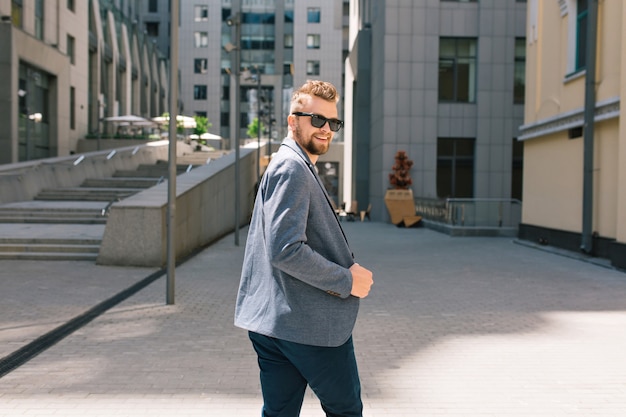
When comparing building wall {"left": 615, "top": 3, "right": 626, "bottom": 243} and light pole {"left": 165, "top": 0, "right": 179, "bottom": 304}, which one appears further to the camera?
building wall {"left": 615, "top": 3, "right": 626, "bottom": 243}

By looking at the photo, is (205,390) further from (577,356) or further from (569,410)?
(577,356)

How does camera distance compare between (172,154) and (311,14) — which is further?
(311,14)

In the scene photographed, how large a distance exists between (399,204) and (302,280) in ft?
85.6

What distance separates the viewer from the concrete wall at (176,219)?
37.0 ft

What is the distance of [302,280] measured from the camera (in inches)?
103

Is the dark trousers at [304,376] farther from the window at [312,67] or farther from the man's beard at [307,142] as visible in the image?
the window at [312,67]

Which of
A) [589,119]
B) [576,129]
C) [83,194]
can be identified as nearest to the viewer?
[589,119]

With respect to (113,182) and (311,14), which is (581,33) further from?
(311,14)

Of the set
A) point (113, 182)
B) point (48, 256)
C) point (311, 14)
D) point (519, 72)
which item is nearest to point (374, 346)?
point (48, 256)

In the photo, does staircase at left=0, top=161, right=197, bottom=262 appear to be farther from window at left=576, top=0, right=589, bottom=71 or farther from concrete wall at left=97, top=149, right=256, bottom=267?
window at left=576, top=0, right=589, bottom=71

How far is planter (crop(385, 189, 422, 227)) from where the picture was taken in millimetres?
28295

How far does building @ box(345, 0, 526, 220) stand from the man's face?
2729cm

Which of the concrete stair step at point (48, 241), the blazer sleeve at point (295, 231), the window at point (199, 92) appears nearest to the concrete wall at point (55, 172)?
the concrete stair step at point (48, 241)

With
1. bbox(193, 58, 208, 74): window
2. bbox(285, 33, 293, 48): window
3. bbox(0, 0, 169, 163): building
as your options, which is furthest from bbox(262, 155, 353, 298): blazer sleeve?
bbox(285, 33, 293, 48): window
